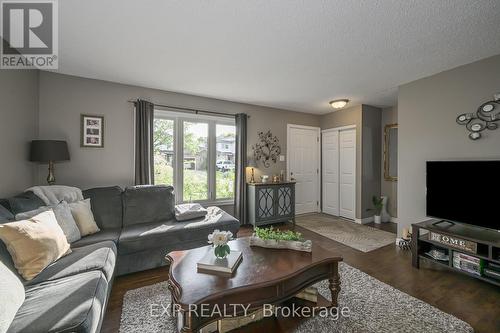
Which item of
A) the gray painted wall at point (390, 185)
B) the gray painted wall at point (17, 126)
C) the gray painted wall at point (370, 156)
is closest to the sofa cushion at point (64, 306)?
the gray painted wall at point (17, 126)

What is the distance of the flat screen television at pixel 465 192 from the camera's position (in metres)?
2.19

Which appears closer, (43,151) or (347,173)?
(43,151)

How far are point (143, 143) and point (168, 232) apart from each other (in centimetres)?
154

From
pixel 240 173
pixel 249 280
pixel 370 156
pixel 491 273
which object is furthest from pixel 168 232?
pixel 370 156

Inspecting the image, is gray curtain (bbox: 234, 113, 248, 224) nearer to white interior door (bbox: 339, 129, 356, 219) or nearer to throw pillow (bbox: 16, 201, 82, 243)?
white interior door (bbox: 339, 129, 356, 219)

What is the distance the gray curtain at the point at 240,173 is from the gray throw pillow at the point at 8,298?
3.10 meters

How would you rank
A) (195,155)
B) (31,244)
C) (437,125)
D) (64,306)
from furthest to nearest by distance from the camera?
(195,155) < (437,125) < (31,244) < (64,306)

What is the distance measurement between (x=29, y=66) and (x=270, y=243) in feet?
11.6

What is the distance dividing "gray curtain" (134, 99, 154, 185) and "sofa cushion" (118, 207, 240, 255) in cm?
87

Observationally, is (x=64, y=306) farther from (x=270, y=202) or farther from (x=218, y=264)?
(x=270, y=202)

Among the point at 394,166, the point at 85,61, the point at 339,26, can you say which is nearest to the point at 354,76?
the point at 339,26

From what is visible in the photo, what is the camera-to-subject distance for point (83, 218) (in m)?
2.30

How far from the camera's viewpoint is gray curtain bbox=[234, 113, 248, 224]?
4090 mm

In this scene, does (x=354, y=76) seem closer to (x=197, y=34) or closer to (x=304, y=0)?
(x=304, y=0)
